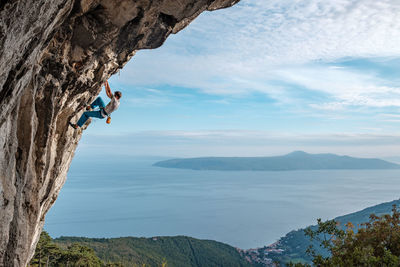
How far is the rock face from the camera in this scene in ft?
12.7

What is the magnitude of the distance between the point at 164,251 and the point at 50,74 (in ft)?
177

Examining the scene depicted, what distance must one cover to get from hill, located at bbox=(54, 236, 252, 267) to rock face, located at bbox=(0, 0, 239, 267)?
42.5 meters

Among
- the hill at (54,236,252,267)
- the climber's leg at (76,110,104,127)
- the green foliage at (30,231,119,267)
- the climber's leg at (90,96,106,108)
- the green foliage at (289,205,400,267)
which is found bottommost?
the hill at (54,236,252,267)

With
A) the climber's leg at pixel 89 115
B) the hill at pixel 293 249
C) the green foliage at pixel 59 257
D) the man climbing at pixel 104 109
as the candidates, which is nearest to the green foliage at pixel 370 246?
the man climbing at pixel 104 109

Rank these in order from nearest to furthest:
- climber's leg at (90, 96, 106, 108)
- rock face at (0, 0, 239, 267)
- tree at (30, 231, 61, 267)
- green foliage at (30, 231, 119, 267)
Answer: rock face at (0, 0, 239, 267)
climber's leg at (90, 96, 106, 108)
tree at (30, 231, 61, 267)
green foliage at (30, 231, 119, 267)

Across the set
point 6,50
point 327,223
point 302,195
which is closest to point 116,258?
point 327,223

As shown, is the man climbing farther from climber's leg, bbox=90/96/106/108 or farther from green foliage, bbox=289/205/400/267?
green foliage, bbox=289/205/400/267

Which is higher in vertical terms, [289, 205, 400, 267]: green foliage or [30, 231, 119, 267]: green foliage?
[289, 205, 400, 267]: green foliage

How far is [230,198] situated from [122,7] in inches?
5683

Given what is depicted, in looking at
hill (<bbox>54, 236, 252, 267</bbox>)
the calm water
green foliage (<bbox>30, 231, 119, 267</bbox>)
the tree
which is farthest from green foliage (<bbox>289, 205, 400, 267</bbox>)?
the calm water

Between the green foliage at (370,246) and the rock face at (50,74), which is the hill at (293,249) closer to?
the green foliage at (370,246)

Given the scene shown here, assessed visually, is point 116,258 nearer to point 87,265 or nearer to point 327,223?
point 87,265

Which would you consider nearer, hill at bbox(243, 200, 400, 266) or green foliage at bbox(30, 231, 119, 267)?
green foliage at bbox(30, 231, 119, 267)

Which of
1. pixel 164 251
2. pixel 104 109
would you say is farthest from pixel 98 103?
pixel 164 251
